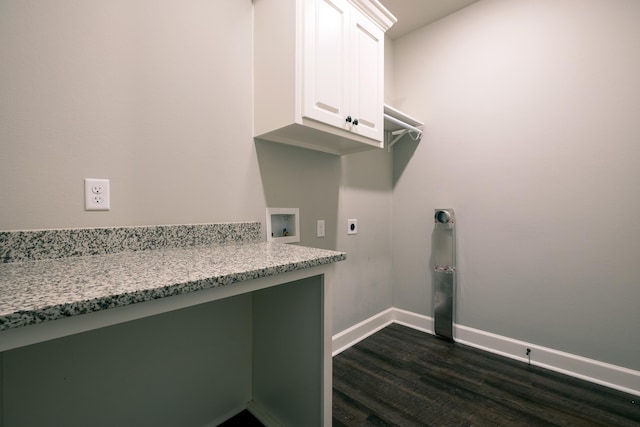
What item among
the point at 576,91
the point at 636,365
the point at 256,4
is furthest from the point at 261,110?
the point at 636,365

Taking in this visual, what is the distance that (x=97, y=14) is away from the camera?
944 millimetres

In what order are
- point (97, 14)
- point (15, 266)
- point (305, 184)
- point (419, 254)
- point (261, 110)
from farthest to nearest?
1. point (419, 254)
2. point (305, 184)
3. point (261, 110)
4. point (97, 14)
5. point (15, 266)

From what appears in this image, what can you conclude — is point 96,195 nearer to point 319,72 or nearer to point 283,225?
point 283,225

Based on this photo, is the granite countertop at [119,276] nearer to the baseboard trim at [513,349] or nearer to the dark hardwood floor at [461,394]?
the dark hardwood floor at [461,394]

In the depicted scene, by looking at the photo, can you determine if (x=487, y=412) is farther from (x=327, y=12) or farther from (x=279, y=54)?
(x=327, y=12)

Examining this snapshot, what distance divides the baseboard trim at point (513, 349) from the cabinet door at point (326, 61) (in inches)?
57.7

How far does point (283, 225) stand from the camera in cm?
155

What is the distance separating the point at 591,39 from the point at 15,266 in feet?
9.17

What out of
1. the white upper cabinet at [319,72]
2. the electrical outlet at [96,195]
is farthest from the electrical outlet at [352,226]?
the electrical outlet at [96,195]

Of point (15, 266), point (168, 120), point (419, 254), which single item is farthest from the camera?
point (419, 254)

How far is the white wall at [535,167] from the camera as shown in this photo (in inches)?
57.8

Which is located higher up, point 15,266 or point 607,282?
point 15,266

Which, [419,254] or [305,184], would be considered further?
[419,254]

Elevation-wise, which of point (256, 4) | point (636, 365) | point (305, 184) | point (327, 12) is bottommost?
point (636, 365)
